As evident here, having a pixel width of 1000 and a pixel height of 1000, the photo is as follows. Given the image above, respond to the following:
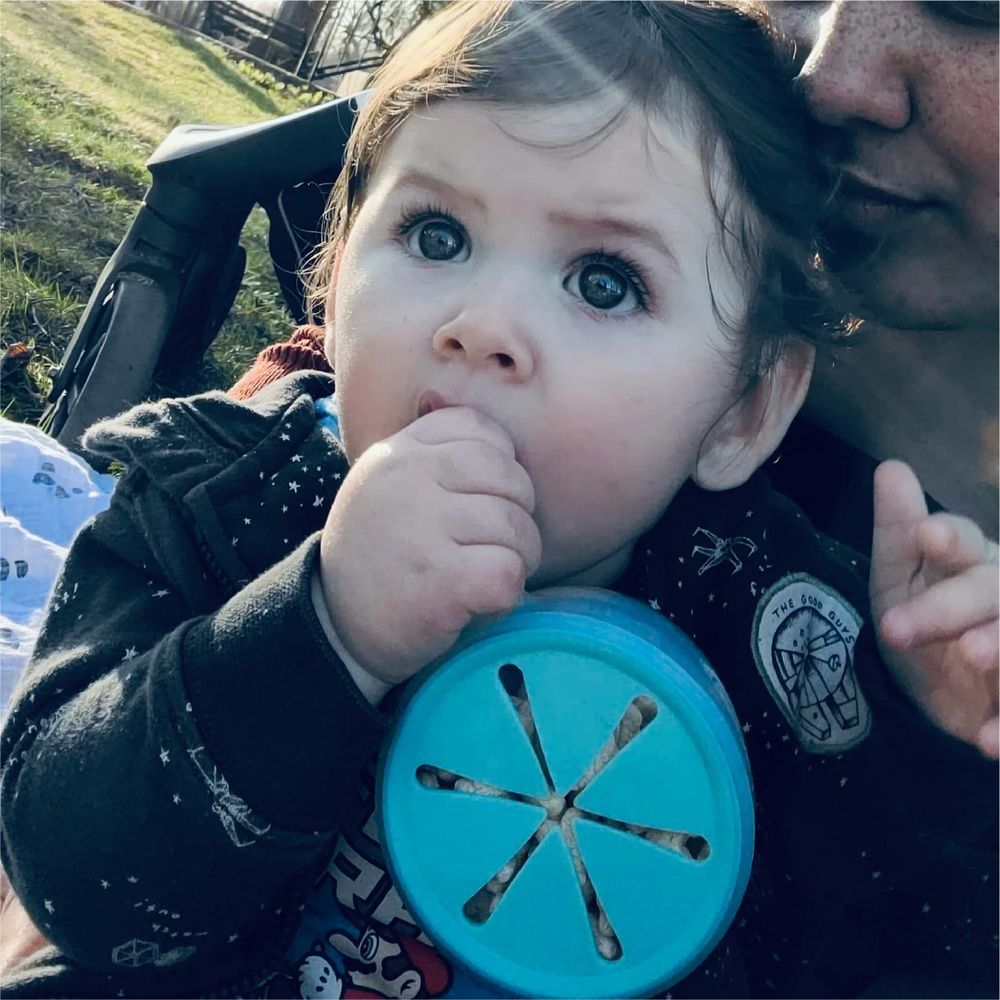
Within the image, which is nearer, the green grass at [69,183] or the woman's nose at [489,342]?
the woman's nose at [489,342]

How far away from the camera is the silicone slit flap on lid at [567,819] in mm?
909

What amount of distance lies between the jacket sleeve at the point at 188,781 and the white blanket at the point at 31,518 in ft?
1.94

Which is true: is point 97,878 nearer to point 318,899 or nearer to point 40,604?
point 318,899

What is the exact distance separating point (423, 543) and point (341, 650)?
13 centimetres

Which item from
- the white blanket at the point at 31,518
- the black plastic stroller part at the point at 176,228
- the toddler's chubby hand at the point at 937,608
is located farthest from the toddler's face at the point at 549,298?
the black plastic stroller part at the point at 176,228

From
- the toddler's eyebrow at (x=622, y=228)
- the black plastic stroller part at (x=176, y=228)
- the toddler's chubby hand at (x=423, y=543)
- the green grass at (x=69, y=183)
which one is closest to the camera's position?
the toddler's chubby hand at (x=423, y=543)

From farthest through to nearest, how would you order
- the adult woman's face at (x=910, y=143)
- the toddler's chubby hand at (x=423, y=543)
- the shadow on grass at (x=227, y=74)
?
the shadow on grass at (x=227, y=74)
the adult woman's face at (x=910, y=143)
the toddler's chubby hand at (x=423, y=543)

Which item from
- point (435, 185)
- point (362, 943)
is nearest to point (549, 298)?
point (435, 185)

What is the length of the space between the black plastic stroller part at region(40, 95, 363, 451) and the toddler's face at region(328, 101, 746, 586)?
111 cm

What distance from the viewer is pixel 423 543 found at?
87 centimetres

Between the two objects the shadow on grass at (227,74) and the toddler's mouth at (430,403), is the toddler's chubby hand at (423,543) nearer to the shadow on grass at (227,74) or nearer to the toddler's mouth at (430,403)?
the toddler's mouth at (430,403)

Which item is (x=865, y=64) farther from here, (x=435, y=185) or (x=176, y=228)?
(x=176, y=228)

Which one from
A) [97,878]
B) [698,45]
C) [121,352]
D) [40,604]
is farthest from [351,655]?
[121,352]

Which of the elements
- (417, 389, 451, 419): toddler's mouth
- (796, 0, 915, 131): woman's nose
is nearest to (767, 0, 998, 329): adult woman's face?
(796, 0, 915, 131): woman's nose
